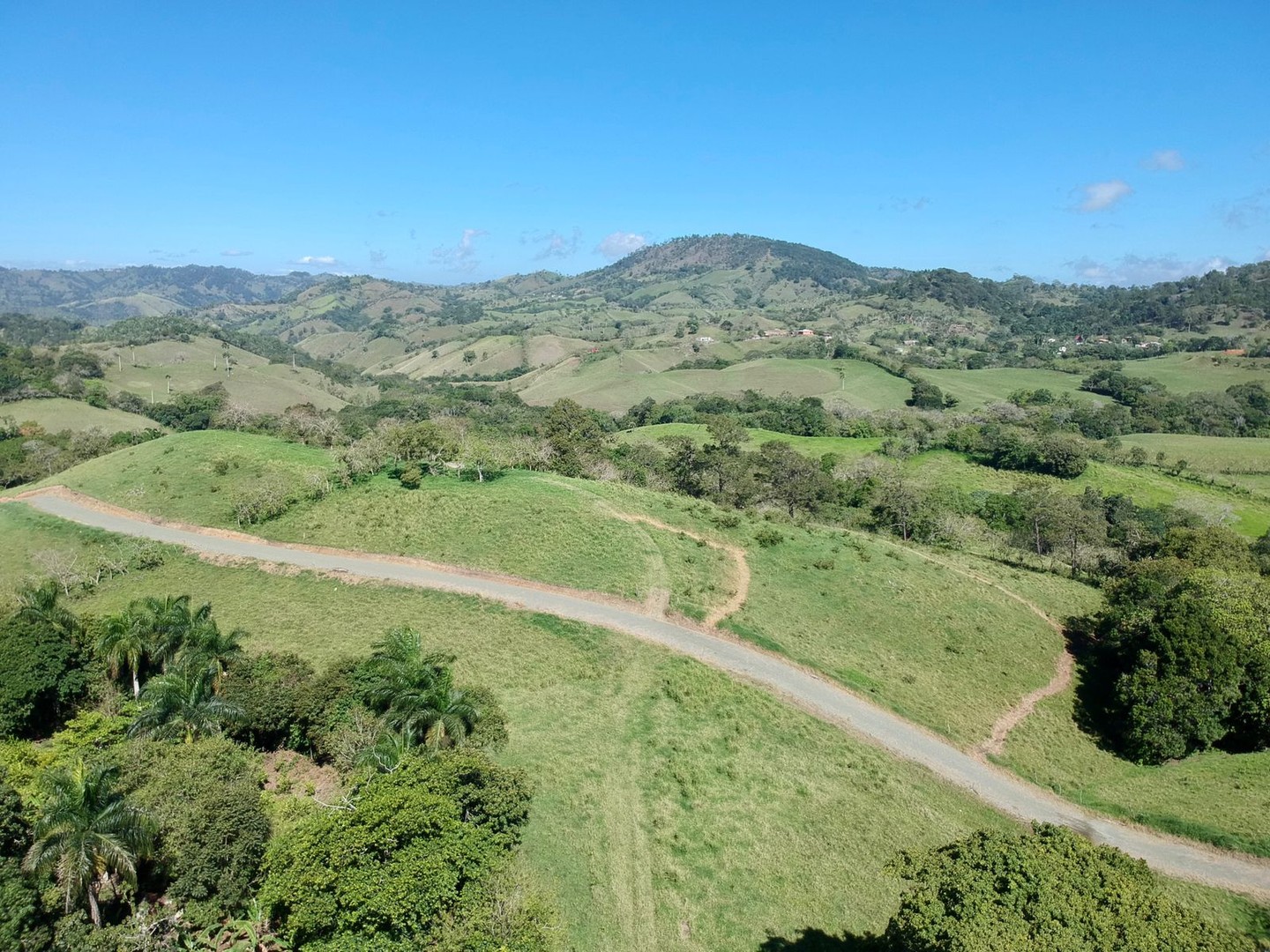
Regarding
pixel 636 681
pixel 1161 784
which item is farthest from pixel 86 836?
pixel 1161 784

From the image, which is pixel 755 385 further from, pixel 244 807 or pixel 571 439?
→ pixel 244 807

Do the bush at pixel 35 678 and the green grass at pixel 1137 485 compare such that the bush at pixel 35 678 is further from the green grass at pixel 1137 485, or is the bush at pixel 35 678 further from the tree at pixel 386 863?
the green grass at pixel 1137 485

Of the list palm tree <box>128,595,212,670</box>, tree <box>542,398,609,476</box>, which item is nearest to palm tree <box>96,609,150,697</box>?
palm tree <box>128,595,212,670</box>

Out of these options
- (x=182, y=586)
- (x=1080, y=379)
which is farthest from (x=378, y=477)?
(x=1080, y=379)

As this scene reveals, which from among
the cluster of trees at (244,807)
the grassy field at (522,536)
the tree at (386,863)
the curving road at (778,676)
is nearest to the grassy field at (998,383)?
the grassy field at (522,536)

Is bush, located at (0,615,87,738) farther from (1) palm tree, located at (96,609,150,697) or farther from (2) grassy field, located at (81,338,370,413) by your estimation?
(2) grassy field, located at (81,338,370,413)

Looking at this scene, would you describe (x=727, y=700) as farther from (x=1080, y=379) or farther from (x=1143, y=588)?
(x=1080, y=379)

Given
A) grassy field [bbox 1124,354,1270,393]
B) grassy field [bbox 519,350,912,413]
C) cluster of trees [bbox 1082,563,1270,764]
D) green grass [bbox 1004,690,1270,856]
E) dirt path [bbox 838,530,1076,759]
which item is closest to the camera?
green grass [bbox 1004,690,1270,856]
